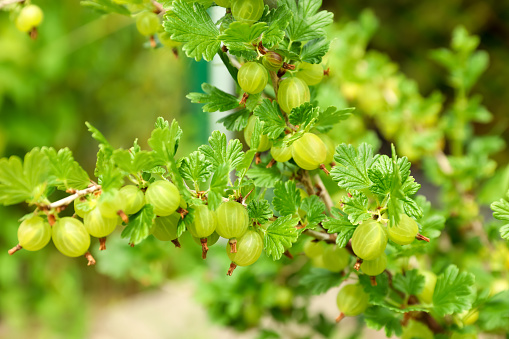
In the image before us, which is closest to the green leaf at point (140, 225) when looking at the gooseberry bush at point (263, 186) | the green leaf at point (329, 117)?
the gooseberry bush at point (263, 186)

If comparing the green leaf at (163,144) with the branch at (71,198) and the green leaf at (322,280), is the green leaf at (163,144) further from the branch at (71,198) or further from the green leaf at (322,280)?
the green leaf at (322,280)

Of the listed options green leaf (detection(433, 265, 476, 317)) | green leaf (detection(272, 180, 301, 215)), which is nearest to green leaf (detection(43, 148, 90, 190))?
green leaf (detection(272, 180, 301, 215))

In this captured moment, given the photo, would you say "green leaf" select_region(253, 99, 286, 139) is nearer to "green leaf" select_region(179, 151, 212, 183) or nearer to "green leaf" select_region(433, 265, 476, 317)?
"green leaf" select_region(179, 151, 212, 183)

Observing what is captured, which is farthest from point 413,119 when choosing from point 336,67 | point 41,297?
point 41,297

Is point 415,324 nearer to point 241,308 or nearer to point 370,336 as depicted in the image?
point 241,308

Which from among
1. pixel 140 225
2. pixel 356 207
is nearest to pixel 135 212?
pixel 140 225

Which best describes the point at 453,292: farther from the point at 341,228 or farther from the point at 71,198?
the point at 71,198
